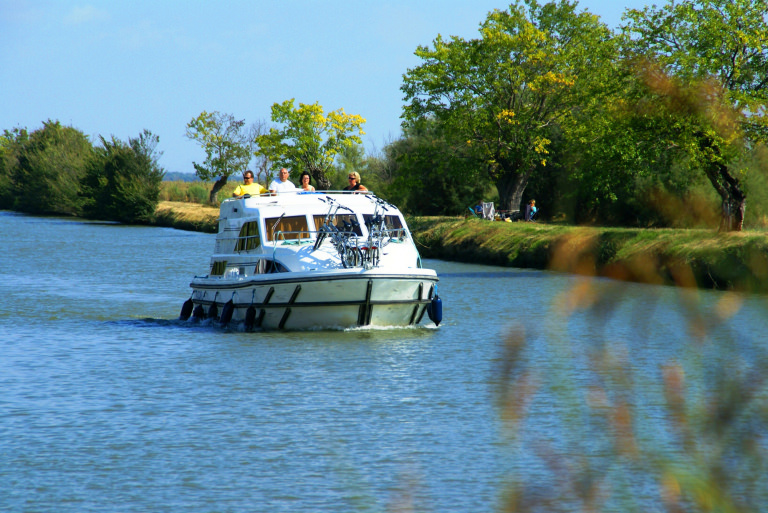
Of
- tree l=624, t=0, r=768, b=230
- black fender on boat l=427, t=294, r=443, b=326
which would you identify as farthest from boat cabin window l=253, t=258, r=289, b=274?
tree l=624, t=0, r=768, b=230

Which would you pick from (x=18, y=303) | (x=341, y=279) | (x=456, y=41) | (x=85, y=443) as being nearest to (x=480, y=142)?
(x=456, y=41)

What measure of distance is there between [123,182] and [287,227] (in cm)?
8033

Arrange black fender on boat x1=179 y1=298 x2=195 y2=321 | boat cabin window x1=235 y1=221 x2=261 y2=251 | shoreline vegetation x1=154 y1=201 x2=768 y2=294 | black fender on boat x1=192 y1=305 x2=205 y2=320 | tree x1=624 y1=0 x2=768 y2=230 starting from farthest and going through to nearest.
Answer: tree x1=624 y1=0 x2=768 y2=230
black fender on boat x1=179 y1=298 x2=195 y2=321
black fender on boat x1=192 y1=305 x2=205 y2=320
boat cabin window x1=235 y1=221 x2=261 y2=251
shoreline vegetation x1=154 y1=201 x2=768 y2=294

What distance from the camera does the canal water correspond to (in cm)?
287

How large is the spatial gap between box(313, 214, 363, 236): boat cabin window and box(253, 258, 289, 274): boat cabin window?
1.43 meters

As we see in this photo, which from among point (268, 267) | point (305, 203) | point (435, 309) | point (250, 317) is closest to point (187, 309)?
point (250, 317)

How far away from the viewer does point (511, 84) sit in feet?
167

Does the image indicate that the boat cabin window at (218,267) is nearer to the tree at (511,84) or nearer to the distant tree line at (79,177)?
the tree at (511,84)

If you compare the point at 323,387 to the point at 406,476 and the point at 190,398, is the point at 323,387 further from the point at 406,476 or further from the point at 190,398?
the point at 406,476

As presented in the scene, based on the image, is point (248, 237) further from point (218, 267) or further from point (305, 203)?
point (218, 267)

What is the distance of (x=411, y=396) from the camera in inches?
540

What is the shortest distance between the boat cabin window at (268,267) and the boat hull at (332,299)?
1.31 feet

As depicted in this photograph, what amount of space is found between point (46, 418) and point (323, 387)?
405 cm

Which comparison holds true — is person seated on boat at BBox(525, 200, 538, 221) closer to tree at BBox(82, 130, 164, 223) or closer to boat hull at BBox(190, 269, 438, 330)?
boat hull at BBox(190, 269, 438, 330)
